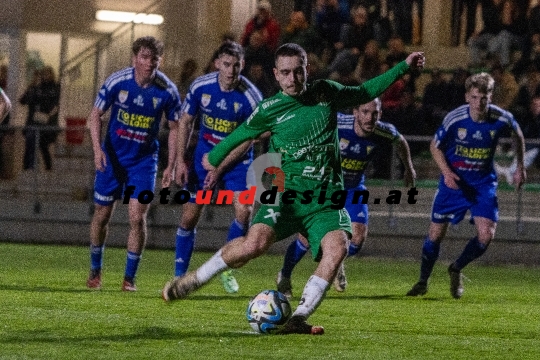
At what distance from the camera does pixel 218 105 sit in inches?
430

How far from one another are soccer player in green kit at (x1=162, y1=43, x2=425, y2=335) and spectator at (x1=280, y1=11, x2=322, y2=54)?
1214 cm

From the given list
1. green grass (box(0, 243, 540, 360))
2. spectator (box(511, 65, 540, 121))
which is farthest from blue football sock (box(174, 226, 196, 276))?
spectator (box(511, 65, 540, 121))

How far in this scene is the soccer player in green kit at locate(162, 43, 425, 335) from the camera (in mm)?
7609

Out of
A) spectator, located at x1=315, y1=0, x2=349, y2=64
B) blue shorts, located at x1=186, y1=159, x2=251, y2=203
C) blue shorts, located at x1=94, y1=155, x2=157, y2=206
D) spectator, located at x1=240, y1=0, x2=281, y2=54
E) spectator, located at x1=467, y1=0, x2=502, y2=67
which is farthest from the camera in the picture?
spectator, located at x1=315, y1=0, x2=349, y2=64

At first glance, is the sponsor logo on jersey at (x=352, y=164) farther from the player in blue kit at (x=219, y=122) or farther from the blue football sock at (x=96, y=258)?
the blue football sock at (x=96, y=258)

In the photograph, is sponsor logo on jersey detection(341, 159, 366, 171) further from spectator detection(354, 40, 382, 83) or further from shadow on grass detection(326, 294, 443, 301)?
spectator detection(354, 40, 382, 83)

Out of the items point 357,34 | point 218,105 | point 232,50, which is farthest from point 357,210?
point 357,34

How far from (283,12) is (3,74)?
508 cm

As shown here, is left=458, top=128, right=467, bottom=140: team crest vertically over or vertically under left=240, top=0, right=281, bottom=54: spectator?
under

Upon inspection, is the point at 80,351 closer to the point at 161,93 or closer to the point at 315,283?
the point at 315,283

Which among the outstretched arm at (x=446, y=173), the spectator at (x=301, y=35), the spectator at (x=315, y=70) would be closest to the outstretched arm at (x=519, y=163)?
the outstretched arm at (x=446, y=173)

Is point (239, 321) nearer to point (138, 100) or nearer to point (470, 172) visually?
point (138, 100)

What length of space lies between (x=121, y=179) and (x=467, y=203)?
327 centimetres

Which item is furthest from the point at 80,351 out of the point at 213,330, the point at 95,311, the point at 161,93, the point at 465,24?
the point at 465,24
